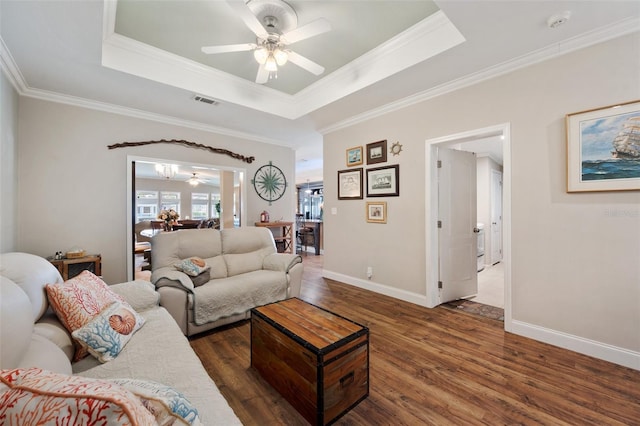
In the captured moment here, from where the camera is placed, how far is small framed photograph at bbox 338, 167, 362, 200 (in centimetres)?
409

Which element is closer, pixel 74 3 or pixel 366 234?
pixel 74 3

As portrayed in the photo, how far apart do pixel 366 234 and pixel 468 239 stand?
54.7 inches

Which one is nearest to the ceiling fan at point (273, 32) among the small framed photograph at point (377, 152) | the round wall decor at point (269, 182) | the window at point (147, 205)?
the small framed photograph at point (377, 152)

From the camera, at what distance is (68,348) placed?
137 centimetres

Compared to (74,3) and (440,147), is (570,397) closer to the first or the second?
(440,147)

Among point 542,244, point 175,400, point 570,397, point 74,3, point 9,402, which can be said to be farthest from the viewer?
point 542,244

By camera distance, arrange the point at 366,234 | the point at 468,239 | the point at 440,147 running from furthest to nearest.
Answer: the point at 366,234 → the point at 468,239 → the point at 440,147

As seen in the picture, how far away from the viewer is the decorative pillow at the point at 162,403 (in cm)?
74

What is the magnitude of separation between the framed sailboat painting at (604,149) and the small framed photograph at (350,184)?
240 centimetres

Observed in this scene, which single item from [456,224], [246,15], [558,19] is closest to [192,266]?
[246,15]

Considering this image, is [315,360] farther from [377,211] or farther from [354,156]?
[354,156]

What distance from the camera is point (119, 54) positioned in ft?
8.86

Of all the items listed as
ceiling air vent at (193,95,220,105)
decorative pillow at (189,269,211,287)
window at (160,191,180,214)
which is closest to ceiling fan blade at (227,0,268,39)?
ceiling air vent at (193,95,220,105)

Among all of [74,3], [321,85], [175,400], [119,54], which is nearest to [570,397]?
[175,400]
